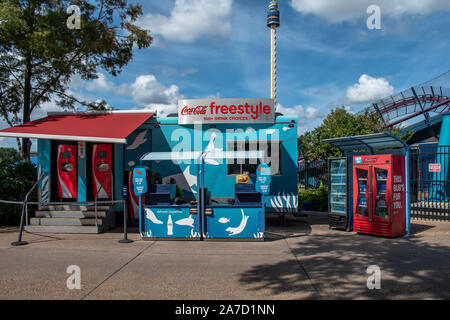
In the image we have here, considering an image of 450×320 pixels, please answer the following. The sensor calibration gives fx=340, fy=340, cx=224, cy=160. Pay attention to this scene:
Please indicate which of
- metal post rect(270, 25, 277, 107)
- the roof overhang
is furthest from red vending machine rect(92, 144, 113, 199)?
metal post rect(270, 25, 277, 107)

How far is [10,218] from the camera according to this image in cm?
1034

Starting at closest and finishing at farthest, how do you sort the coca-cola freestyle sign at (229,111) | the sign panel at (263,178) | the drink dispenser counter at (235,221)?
the sign panel at (263,178), the drink dispenser counter at (235,221), the coca-cola freestyle sign at (229,111)

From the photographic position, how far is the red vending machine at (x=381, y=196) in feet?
26.9

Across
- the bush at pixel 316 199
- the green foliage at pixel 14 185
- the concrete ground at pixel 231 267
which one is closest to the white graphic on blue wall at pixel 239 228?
the concrete ground at pixel 231 267

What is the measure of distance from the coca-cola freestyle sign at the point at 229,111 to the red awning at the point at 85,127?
1.39 meters

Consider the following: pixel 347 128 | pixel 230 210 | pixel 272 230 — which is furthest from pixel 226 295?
pixel 347 128

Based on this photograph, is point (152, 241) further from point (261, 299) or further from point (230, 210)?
point (261, 299)

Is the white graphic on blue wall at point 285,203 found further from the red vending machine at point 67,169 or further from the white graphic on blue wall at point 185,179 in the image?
the red vending machine at point 67,169

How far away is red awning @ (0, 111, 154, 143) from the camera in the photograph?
335 inches

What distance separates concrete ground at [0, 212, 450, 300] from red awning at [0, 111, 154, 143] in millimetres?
2537

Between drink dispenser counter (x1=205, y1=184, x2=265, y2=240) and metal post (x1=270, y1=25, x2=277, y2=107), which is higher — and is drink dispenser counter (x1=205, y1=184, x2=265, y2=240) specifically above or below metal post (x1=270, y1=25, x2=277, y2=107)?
below

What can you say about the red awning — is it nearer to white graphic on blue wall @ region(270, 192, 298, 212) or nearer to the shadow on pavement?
white graphic on blue wall @ region(270, 192, 298, 212)

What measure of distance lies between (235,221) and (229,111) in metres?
3.34

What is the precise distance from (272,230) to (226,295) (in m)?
5.11
